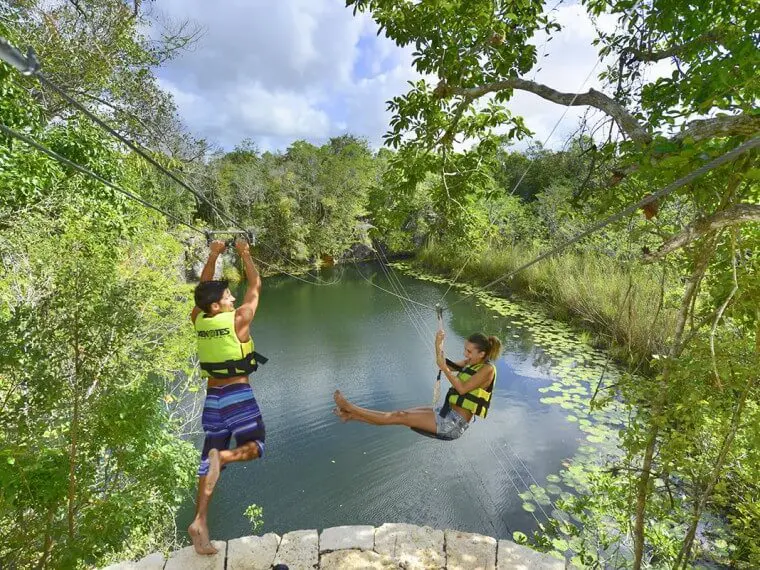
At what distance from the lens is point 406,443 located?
6.07 metres

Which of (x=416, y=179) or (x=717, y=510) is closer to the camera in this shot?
(x=416, y=179)

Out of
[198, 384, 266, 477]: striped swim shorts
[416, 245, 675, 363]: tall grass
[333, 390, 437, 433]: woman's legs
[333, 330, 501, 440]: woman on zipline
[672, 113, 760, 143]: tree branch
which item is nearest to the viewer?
[672, 113, 760, 143]: tree branch

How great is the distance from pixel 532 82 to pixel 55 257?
3.54m

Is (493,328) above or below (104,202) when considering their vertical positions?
below

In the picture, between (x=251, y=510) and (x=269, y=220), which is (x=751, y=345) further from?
(x=269, y=220)

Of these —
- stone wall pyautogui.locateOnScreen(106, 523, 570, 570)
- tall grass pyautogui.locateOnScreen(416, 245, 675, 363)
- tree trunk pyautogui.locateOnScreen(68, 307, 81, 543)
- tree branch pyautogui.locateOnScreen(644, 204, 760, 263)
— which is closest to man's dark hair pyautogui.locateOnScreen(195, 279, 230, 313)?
tree trunk pyautogui.locateOnScreen(68, 307, 81, 543)

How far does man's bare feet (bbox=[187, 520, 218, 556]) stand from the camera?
8.47ft

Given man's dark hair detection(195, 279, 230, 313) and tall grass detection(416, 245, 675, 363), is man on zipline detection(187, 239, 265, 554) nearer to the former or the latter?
man's dark hair detection(195, 279, 230, 313)

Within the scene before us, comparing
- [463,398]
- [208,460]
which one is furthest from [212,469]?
[463,398]

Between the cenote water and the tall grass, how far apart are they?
1.92 ft

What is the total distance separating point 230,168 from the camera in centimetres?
1770

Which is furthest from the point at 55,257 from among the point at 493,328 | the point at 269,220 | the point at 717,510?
the point at 269,220

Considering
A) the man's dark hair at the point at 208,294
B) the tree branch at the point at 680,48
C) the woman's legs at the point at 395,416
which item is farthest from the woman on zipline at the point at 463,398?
the tree branch at the point at 680,48

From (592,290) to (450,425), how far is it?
25.3 ft
